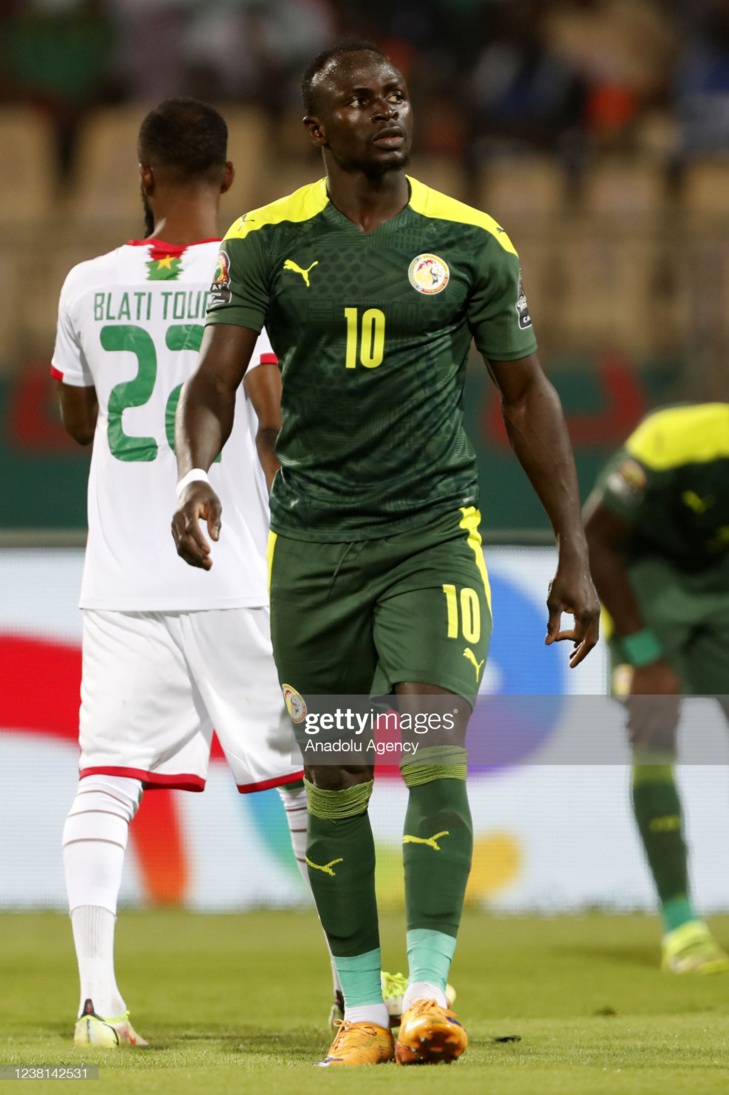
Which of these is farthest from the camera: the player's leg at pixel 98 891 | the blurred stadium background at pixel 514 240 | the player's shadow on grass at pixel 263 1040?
the blurred stadium background at pixel 514 240

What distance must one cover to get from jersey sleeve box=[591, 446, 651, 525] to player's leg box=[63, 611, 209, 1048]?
192 cm

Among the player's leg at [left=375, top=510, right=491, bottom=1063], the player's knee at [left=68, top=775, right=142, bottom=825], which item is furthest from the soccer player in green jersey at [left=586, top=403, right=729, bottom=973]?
the player's leg at [left=375, top=510, right=491, bottom=1063]

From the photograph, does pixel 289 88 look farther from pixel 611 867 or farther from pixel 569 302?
pixel 611 867

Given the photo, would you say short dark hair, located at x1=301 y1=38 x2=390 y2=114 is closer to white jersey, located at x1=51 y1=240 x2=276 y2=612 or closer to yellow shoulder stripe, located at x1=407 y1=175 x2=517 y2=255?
yellow shoulder stripe, located at x1=407 y1=175 x2=517 y2=255

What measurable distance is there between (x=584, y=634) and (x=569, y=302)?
6.65 meters

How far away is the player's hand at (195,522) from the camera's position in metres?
3.16

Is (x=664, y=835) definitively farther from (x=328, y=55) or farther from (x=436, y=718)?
(x=328, y=55)

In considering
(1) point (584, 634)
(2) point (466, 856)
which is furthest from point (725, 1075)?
(1) point (584, 634)

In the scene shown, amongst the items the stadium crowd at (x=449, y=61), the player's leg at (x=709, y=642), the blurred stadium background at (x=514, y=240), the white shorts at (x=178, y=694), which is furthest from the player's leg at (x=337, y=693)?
the stadium crowd at (x=449, y=61)

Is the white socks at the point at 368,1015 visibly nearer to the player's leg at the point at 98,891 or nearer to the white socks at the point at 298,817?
the player's leg at the point at 98,891

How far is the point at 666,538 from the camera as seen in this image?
5668mm

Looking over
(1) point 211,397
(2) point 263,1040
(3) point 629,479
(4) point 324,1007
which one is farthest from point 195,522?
(3) point 629,479

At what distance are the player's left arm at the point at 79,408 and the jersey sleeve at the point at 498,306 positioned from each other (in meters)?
1.11

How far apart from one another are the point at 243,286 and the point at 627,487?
2.38 metres
